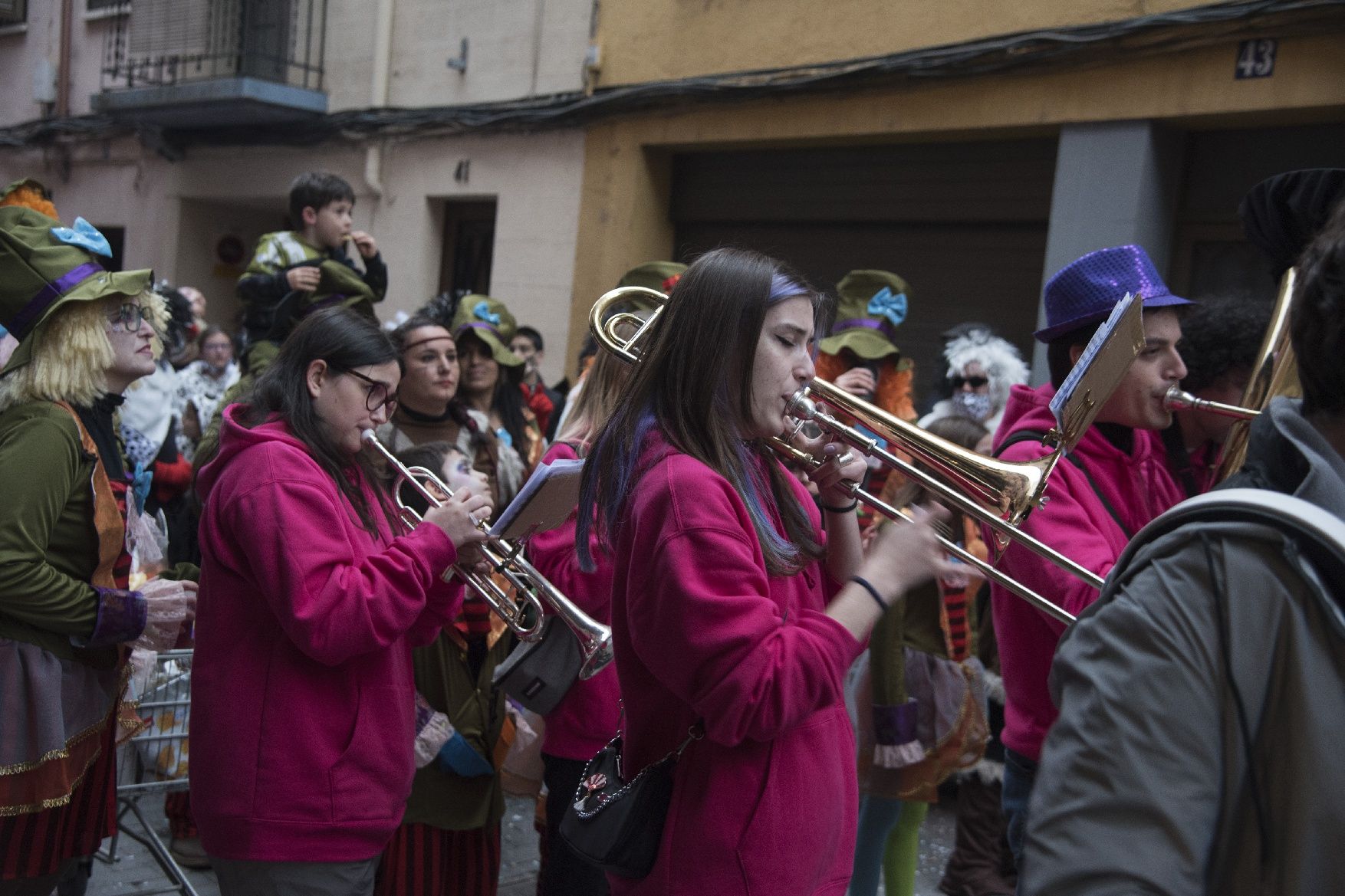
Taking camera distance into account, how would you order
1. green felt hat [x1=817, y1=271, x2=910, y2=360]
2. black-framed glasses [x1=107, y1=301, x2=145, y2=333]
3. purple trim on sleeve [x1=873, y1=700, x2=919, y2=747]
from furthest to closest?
green felt hat [x1=817, y1=271, x2=910, y2=360]
purple trim on sleeve [x1=873, y1=700, x2=919, y2=747]
black-framed glasses [x1=107, y1=301, x2=145, y2=333]

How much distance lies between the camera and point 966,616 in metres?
4.24

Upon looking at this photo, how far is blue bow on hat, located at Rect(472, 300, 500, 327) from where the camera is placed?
16.4 feet

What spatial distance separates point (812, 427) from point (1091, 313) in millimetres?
848

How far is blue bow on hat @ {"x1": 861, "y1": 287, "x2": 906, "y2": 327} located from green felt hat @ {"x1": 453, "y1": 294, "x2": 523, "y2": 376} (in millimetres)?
1563

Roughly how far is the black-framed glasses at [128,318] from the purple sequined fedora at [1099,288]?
227 cm

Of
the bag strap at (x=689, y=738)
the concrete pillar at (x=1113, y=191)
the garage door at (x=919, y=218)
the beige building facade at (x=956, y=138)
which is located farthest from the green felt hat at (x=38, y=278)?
the concrete pillar at (x=1113, y=191)

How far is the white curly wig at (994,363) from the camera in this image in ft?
18.3

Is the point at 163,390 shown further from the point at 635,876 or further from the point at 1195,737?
the point at 1195,737

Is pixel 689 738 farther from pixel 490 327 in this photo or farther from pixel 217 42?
pixel 217 42

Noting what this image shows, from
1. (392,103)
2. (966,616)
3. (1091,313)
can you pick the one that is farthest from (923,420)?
(392,103)

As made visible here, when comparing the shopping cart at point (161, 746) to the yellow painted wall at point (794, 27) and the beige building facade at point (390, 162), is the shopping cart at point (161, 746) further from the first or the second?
the beige building facade at point (390, 162)

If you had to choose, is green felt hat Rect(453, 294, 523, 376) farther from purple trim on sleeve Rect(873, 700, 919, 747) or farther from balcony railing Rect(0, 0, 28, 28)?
balcony railing Rect(0, 0, 28, 28)

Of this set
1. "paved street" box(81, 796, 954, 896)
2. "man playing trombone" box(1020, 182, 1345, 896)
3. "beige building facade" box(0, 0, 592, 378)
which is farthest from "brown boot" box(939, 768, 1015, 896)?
"beige building facade" box(0, 0, 592, 378)

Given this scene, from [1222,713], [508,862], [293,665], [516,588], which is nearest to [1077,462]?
[516,588]
